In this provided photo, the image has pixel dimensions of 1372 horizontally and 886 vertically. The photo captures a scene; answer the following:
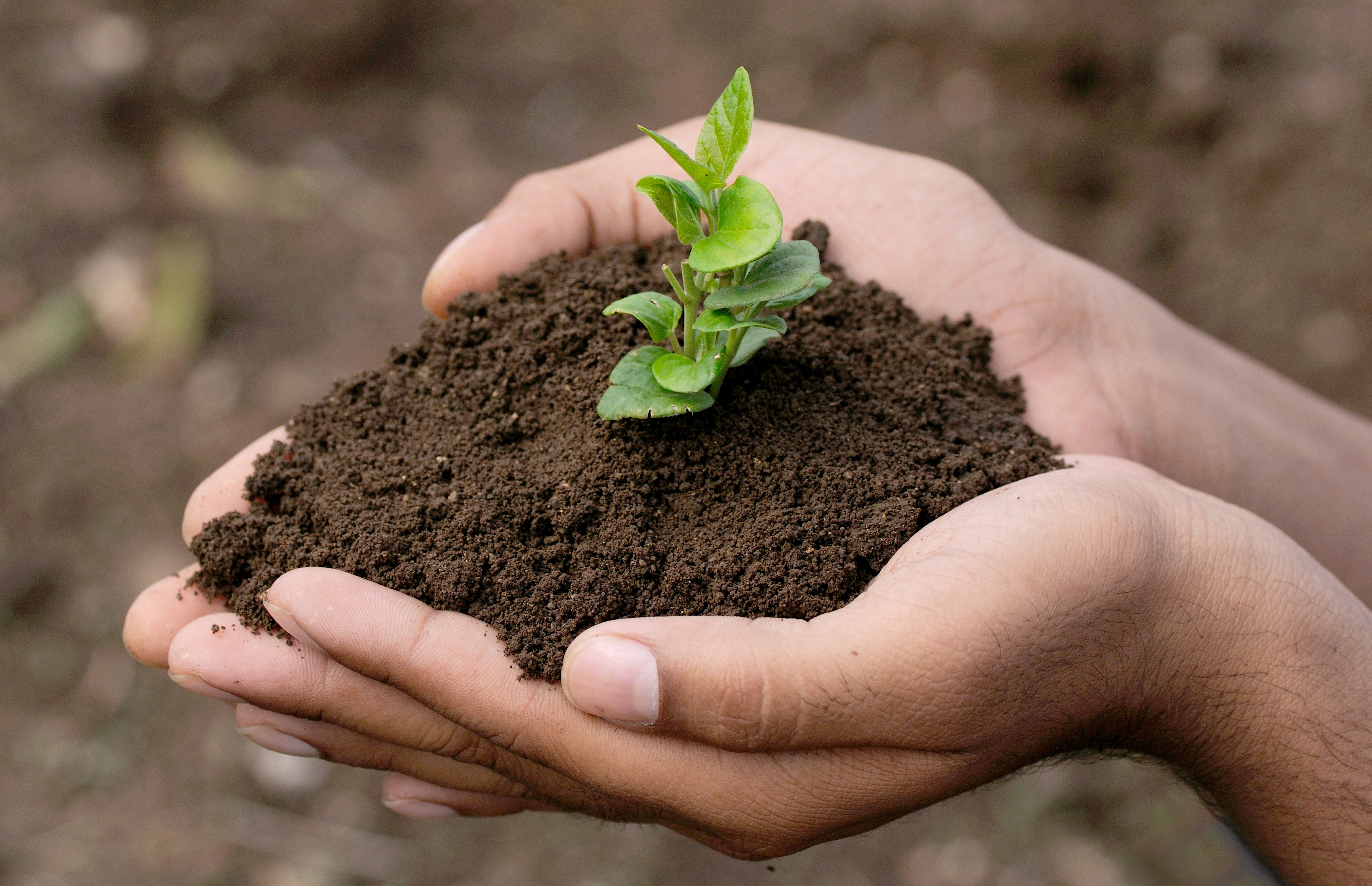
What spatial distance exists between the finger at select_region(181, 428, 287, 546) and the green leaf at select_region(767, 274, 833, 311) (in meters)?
1.28

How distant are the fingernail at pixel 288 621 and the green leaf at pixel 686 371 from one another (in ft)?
2.82

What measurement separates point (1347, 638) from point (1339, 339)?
3.25 m

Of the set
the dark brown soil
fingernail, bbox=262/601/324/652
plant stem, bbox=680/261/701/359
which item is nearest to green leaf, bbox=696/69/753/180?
plant stem, bbox=680/261/701/359

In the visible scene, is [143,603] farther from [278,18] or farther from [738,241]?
[278,18]

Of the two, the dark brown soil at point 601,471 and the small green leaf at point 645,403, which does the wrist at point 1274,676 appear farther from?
the small green leaf at point 645,403

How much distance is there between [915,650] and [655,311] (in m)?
0.88

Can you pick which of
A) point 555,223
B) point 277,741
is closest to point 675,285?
point 555,223

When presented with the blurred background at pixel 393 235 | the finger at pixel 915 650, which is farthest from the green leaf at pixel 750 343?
the blurred background at pixel 393 235

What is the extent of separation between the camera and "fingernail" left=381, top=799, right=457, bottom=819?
234cm

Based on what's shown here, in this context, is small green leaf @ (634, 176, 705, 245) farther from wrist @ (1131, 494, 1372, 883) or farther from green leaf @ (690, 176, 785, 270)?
wrist @ (1131, 494, 1372, 883)

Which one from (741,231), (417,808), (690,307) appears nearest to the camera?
(741,231)

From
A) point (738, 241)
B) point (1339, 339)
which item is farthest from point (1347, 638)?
point (1339, 339)

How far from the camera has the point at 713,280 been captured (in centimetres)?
195

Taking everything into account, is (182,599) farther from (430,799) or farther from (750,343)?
(750,343)
